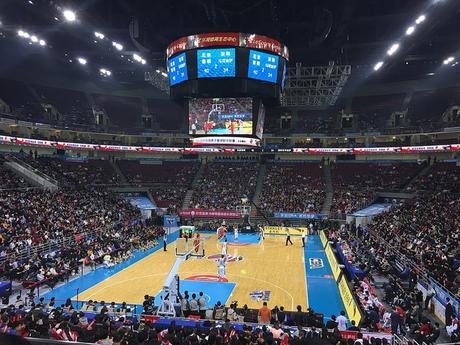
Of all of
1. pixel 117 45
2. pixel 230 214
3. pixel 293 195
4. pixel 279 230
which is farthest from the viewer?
pixel 293 195

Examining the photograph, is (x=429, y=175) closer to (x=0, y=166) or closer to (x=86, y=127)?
(x=86, y=127)

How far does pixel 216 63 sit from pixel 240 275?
41.3ft

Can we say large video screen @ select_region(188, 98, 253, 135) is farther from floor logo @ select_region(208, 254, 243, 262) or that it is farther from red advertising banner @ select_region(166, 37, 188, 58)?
floor logo @ select_region(208, 254, 243, 262)

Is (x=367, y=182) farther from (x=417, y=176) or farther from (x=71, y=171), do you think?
(x=71, y=171)

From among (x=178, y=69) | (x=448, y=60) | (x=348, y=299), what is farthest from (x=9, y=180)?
(x=448, y=60)

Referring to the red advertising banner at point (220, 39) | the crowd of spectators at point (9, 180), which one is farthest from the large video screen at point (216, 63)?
the crowd of spectators at point (9, 180)

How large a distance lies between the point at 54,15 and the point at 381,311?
2393cm

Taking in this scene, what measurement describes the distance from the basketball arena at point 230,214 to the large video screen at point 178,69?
9cm

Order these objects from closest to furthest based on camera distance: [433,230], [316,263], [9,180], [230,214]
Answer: [433,230] → [316,263] → [9,180] → [230,214]

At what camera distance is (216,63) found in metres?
22.2

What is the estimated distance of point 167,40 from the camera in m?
26.4

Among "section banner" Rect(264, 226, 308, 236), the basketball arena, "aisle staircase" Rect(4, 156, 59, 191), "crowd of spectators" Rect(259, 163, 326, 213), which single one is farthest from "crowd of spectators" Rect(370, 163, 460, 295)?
"aisle staircase" Rect(4, 156, 59, 191)

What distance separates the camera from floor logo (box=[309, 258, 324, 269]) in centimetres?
2547

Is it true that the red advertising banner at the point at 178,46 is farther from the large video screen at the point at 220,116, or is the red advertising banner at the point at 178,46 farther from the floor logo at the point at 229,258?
the floor logo at the point at 229,258
